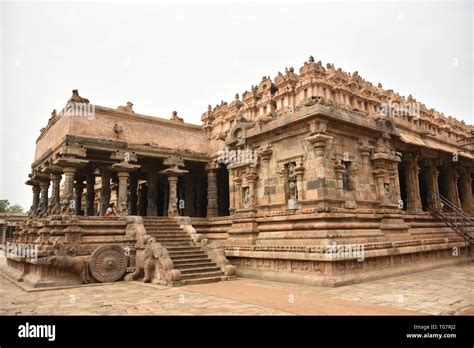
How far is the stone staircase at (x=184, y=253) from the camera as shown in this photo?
11391 mm

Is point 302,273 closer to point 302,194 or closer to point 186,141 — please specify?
point 302,194

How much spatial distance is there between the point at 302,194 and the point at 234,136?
456 cm

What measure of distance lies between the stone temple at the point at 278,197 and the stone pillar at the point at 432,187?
6 cm

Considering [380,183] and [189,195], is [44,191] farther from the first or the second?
[380,183]

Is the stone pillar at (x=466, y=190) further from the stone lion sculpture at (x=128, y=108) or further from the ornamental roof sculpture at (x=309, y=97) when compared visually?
the stone lion sculpture at (x=128, y=108)

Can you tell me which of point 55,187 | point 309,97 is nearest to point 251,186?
point 309,97

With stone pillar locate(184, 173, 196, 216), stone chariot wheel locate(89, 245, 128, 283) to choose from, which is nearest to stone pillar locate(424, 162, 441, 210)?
stone pillar locate(184, 173, 196, 216)

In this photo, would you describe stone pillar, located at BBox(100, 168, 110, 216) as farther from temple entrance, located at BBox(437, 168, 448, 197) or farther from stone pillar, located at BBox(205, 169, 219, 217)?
temple entrance, located at BBox(437, 168, 448, 197)

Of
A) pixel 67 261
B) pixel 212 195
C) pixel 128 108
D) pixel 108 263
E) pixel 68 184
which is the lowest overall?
pixel 108 263

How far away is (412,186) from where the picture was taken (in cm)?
1648

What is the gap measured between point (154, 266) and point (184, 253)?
1.60 m

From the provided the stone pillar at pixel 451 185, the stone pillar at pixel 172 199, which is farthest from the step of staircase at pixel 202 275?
the stone pillar at pixel 451 185

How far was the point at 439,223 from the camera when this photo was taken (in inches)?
655
